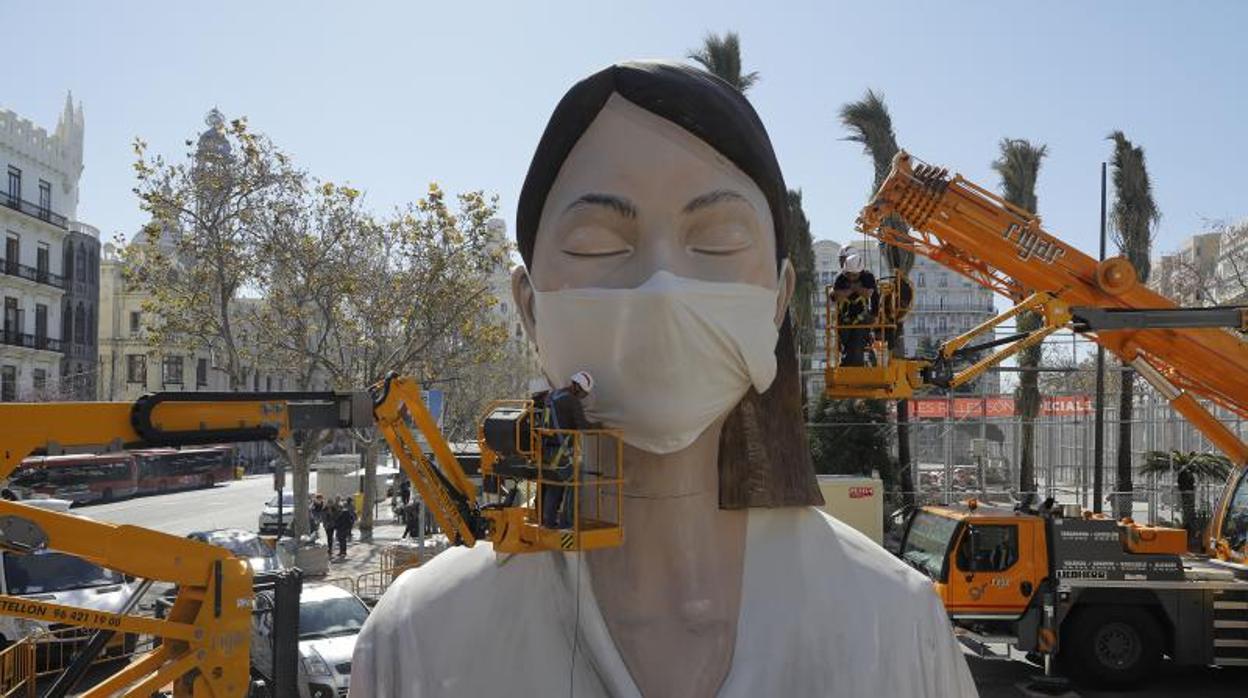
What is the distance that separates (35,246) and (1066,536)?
41.0 metres

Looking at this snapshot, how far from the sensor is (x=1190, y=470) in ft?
69.0

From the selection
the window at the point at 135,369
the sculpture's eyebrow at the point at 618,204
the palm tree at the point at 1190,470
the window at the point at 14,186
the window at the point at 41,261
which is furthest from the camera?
the window at the point at 135,369

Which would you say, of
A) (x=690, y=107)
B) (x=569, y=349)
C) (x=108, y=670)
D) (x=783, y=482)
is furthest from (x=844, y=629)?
(x=108, y=670)

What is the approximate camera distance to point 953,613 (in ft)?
40.3

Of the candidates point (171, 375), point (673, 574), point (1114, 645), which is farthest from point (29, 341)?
point (673, 574)

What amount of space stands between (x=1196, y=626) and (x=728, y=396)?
11.8 meters

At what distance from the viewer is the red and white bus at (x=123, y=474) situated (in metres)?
32.4

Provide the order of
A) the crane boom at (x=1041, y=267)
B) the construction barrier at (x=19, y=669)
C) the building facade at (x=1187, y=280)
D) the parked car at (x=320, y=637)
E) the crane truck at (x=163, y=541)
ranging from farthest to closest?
1. the building facade at (x=1187, y=280)
2. the crane boom at (x=1041, y=267)
3. the construction barrier at (x=19, y=669)
4. the parked car at (x=320, y=637)
5. the crane truck at (x=163, y=541)

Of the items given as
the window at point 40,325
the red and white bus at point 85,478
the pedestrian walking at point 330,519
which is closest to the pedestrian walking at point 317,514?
the pedestrian walking at point 330,519

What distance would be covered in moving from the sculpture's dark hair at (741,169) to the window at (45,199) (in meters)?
43.9

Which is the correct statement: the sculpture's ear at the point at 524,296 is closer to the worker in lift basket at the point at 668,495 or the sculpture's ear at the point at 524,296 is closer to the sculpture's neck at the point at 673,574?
the worker in lift basket at the point at 668,495

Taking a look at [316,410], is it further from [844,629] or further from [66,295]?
[66,295]

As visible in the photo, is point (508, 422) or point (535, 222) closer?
point (535, 222)

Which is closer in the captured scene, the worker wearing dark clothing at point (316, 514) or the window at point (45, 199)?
the worker wearing dark clothing at point (316, 514)
